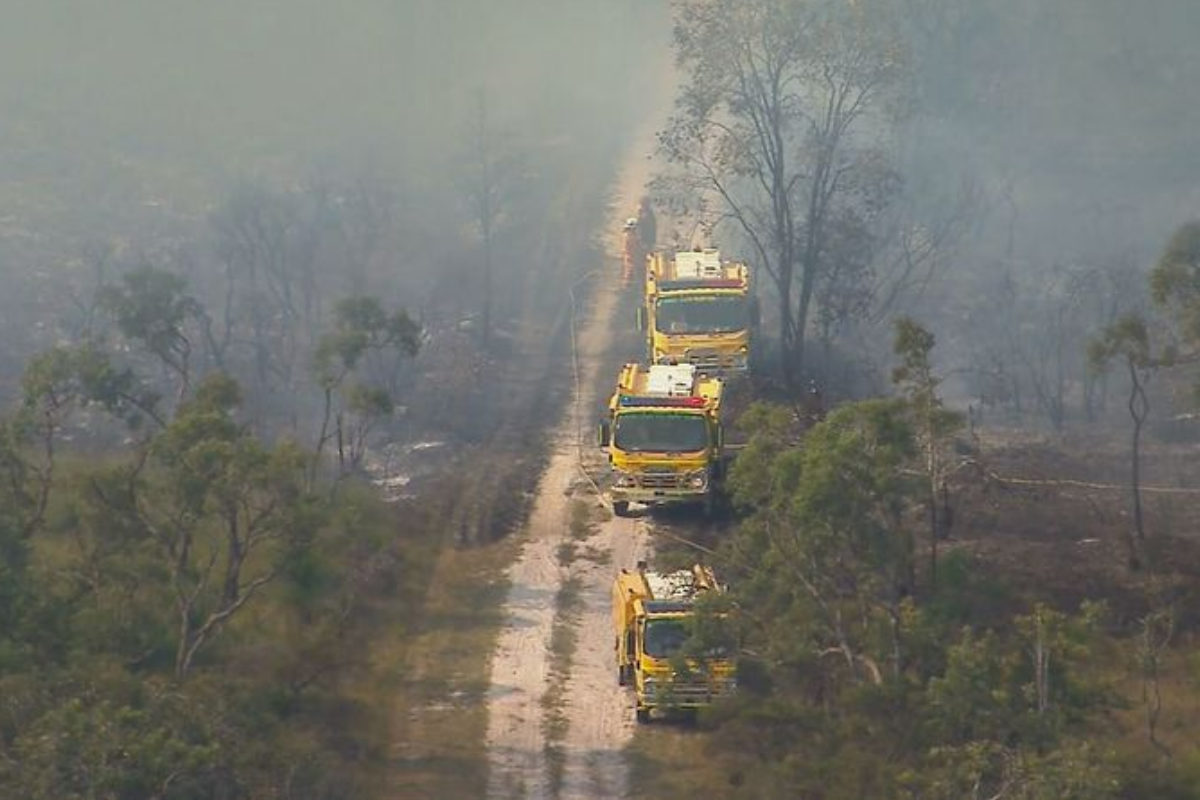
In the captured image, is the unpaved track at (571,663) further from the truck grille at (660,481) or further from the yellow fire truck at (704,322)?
the yellow fire truck at (704,322)

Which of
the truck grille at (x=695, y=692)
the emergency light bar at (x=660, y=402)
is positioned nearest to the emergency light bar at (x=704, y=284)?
the emergency light bar at (x=660, y=402)

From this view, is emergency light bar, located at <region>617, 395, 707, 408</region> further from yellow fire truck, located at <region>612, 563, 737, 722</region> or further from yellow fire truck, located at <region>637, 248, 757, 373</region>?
yellow fire truck, located at <region>612, 563, 737, 722</region>

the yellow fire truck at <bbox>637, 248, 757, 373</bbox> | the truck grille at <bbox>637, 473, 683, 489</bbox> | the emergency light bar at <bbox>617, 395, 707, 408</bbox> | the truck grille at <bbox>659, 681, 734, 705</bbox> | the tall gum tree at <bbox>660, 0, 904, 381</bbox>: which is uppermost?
the tall gum tree at <bbox>660, 0, 904, 381</bbox>

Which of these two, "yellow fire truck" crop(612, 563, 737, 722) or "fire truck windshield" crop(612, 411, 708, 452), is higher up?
"fire truck windshield" crop(612, 411, 708, 452)

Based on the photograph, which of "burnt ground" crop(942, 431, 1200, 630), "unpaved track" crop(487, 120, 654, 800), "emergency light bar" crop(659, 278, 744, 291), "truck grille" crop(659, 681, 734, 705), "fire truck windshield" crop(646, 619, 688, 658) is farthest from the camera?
"emergency light bar" crop(659, 278, 744, 291)

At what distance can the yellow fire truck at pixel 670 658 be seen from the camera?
89.4 feet

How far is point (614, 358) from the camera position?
153 ft

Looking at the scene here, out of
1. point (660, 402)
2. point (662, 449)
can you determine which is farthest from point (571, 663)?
point (660, 402)

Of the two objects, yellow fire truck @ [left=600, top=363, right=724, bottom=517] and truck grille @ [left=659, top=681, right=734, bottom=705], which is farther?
yellow fire truck @ [left=600, top=363, right=724, bottom=517]

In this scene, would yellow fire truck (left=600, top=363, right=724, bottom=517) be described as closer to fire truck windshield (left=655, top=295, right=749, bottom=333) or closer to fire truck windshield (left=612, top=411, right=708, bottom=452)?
fire truck windshield (left=612, top=411, right=708, bottom=452)

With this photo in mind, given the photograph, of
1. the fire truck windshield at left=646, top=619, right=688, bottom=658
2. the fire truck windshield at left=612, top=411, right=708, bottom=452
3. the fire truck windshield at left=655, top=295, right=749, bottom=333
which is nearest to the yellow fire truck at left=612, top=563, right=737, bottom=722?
the fire truck windshield at left=646, top=619, right=688, bottom=658

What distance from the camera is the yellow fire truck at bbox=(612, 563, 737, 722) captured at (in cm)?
2725

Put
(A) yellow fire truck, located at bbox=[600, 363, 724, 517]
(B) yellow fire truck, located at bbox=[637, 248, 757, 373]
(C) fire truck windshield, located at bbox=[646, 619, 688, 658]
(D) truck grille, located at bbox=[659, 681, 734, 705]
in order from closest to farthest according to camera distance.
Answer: (D) truck grille, located at bbox=[659, 681, 734, 705], (C) fire truck windshield, located at bbox=[646, 619, 688, 658], (A) yellow fire truck, located at bbox=[600, 363, 724, 517], (B) yellow fire truck, located at bbox=[637, 248, 757, 373]

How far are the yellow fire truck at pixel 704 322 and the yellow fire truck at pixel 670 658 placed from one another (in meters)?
11.6
